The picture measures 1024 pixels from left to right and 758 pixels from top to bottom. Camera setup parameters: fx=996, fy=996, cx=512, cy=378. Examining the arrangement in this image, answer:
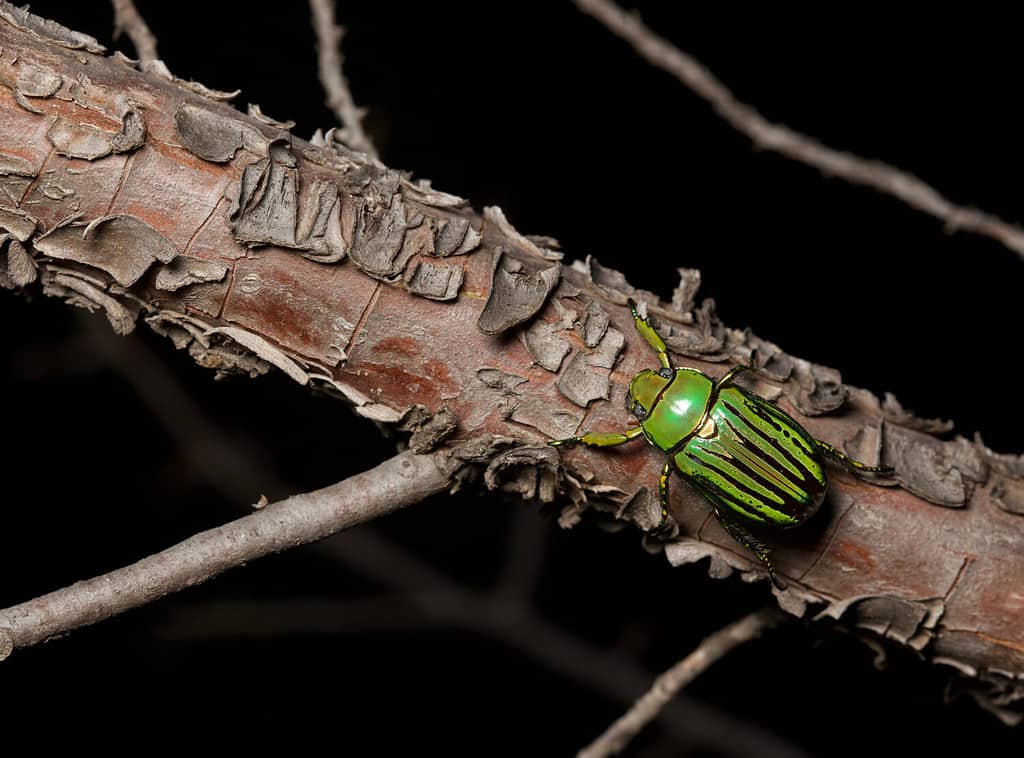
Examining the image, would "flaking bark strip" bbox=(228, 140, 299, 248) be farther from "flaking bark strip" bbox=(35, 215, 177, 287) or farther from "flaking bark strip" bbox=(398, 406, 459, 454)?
"flaking bark strip" bbox=(398, 406, 459, 454)

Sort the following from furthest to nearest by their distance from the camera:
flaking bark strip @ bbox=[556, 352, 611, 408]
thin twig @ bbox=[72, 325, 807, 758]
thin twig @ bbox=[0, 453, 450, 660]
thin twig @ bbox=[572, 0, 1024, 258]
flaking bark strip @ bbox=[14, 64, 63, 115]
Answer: thin twig @ bbox=[72, 325, 807, 758] < thin twig @ bbox=[572, 0, 1024, 258] < flaking bark strip @ bbox=[556, 352, 611, 408] < flaking bark strip @ bbox=[14, 64, 63, 115] < thin twig @ bbox=[0, 453, 450, 660]

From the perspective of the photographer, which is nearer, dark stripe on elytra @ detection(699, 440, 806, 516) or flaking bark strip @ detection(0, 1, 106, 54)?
flaking bark strip @ detection(0, 1, 106, 54)

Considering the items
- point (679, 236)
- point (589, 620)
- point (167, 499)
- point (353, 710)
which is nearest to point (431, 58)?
point (679, 236)

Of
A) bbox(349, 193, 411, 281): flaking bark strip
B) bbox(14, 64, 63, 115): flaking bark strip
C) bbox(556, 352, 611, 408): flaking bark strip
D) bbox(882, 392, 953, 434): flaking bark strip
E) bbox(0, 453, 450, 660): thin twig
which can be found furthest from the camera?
bbox(882, 392, 953, 434): flaking bark strip

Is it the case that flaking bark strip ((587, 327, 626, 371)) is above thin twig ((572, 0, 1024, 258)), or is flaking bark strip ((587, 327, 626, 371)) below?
below

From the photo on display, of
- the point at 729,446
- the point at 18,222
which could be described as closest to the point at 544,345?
the point at 729,446

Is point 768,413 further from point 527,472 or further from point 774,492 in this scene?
point 527,472

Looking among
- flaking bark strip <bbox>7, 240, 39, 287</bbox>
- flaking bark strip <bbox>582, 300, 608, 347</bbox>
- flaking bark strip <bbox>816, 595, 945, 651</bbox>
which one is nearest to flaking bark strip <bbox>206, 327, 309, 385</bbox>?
flaking bark strip <bbox>7, 240, 39, 287</bbox>
